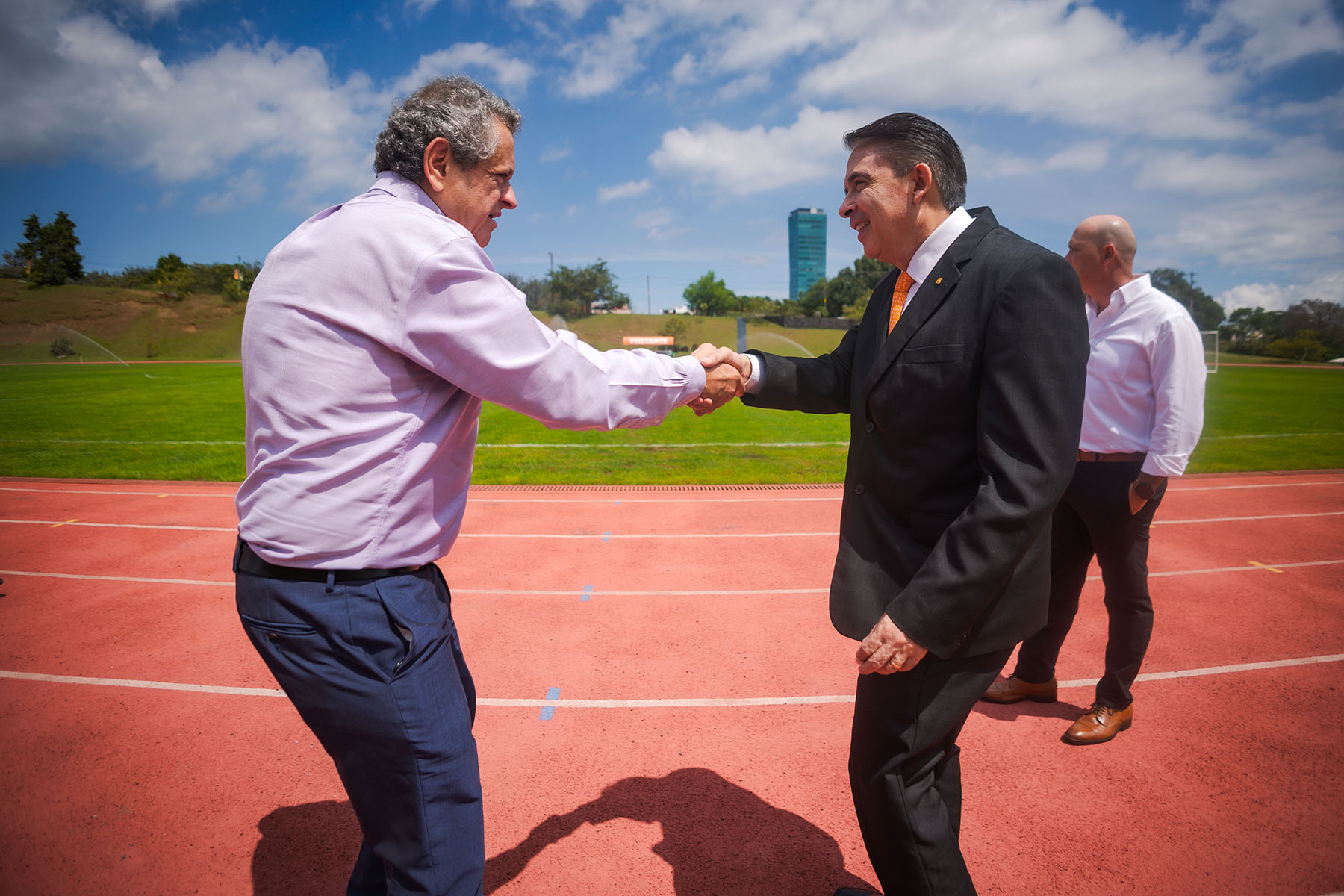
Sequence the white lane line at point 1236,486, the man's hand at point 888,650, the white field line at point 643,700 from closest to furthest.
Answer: the man's hand at point 888,650, the white field line at point 643,700, the white lane line at point 1236,486

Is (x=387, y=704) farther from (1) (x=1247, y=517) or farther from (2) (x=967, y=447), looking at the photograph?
(1) (x=1247, y=517)

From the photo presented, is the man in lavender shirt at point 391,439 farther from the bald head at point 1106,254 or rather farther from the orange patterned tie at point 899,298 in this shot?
the bald head at point 1106,254

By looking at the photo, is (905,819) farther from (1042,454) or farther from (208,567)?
(208,567)

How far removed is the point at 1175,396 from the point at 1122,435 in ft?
0.95

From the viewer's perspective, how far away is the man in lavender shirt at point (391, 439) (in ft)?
4.87

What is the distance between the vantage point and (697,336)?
75188mm

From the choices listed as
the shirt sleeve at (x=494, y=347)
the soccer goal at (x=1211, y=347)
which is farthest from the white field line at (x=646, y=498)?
the soccer goal at (x=1211, y=347)

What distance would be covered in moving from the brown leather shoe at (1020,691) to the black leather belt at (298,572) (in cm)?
369

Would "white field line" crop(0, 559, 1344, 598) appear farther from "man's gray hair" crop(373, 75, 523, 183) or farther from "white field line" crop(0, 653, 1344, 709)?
"man's gray hair" crop(373, 75, 523, 183)

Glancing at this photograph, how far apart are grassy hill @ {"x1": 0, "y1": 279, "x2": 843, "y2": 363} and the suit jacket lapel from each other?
159 feet

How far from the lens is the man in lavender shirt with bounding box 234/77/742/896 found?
1485 mm

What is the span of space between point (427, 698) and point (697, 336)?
7474 centimetres

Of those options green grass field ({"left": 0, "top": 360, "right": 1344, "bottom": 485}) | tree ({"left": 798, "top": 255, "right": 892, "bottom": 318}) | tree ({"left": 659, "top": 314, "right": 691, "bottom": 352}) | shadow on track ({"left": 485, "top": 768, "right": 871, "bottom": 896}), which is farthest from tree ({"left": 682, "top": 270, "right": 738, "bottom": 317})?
shadow on track ({"left": 485, "top": 768, "right": 871, "bottom": 896})

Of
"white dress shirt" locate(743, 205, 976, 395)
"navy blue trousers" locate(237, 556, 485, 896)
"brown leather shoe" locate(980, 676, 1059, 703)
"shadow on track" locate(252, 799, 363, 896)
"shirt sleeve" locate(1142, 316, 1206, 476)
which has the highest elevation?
"white dress shirt" locate(743, 205, 976, 395)
